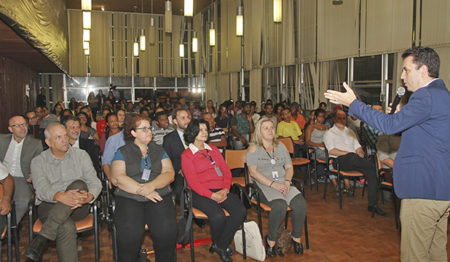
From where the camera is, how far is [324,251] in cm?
399

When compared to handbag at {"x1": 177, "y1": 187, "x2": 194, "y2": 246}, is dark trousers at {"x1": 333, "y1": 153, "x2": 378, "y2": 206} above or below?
above

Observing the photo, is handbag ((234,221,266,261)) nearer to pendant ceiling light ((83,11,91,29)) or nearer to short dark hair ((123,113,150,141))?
short dark hair ((123,113,150,141))

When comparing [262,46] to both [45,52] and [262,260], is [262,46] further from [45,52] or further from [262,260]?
[262,260]

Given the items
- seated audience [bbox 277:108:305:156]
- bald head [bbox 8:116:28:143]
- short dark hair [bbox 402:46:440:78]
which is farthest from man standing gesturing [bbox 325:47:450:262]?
seated audience [bbox 277:108:305:156]

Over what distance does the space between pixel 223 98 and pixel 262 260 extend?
13.5 meters

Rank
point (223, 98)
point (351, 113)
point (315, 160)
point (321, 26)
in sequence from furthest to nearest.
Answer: point (223, 98)
point (321, 26)
point (315, 160)
point (351, 113)

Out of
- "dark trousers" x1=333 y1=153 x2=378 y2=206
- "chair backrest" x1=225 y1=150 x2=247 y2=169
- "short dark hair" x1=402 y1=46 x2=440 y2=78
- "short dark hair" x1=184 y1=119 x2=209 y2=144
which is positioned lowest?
"dark trousers" x1=333 y1=153 x2=378 y2=206

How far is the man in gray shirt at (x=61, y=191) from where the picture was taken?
328 cm

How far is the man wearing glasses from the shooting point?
4.02 meters

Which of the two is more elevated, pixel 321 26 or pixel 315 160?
pixel 321 26

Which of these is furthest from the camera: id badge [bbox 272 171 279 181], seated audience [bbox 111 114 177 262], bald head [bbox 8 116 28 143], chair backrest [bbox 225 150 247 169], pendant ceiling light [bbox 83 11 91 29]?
pendant ceiling light [bbox 83 11 91 29]

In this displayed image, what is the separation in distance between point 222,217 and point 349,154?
8.75 feet

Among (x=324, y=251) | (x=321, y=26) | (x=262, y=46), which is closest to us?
(x=324, y=251)

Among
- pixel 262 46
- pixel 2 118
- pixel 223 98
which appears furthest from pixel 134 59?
pixel 2 118
